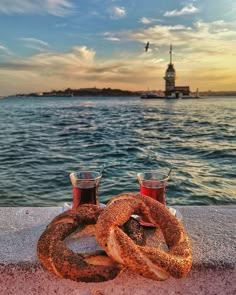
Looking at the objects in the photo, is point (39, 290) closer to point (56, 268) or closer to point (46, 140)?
point (56, 268)

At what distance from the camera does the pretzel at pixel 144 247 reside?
1419 millimetres

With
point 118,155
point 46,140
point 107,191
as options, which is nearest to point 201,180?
point 107,191

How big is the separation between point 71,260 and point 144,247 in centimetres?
30

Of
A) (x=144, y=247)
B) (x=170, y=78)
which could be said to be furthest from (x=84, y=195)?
(x=170, y=78)

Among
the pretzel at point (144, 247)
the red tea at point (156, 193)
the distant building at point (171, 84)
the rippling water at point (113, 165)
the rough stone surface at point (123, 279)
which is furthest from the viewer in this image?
the distant building at point (171, 84)

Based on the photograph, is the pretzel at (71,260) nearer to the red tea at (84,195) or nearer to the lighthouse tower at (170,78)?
the red tea at (84,195)

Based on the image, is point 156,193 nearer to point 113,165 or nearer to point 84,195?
point 84,195

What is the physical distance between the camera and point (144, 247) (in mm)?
1465

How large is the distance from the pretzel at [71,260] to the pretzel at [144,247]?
65 mm

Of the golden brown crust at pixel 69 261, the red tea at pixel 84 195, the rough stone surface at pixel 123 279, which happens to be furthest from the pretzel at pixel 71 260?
the red tea at pixel 84 195

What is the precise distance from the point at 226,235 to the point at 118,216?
71 centimetres

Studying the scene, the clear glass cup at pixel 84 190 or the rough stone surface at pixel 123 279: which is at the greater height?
the clear glass cup at pixel 84 190

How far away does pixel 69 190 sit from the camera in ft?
27.1

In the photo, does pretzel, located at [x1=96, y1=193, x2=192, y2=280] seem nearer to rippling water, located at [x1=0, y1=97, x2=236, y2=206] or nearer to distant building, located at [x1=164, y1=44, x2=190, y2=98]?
rippling water, located at [x1=0, y1=97, x2=236, y2=206]
